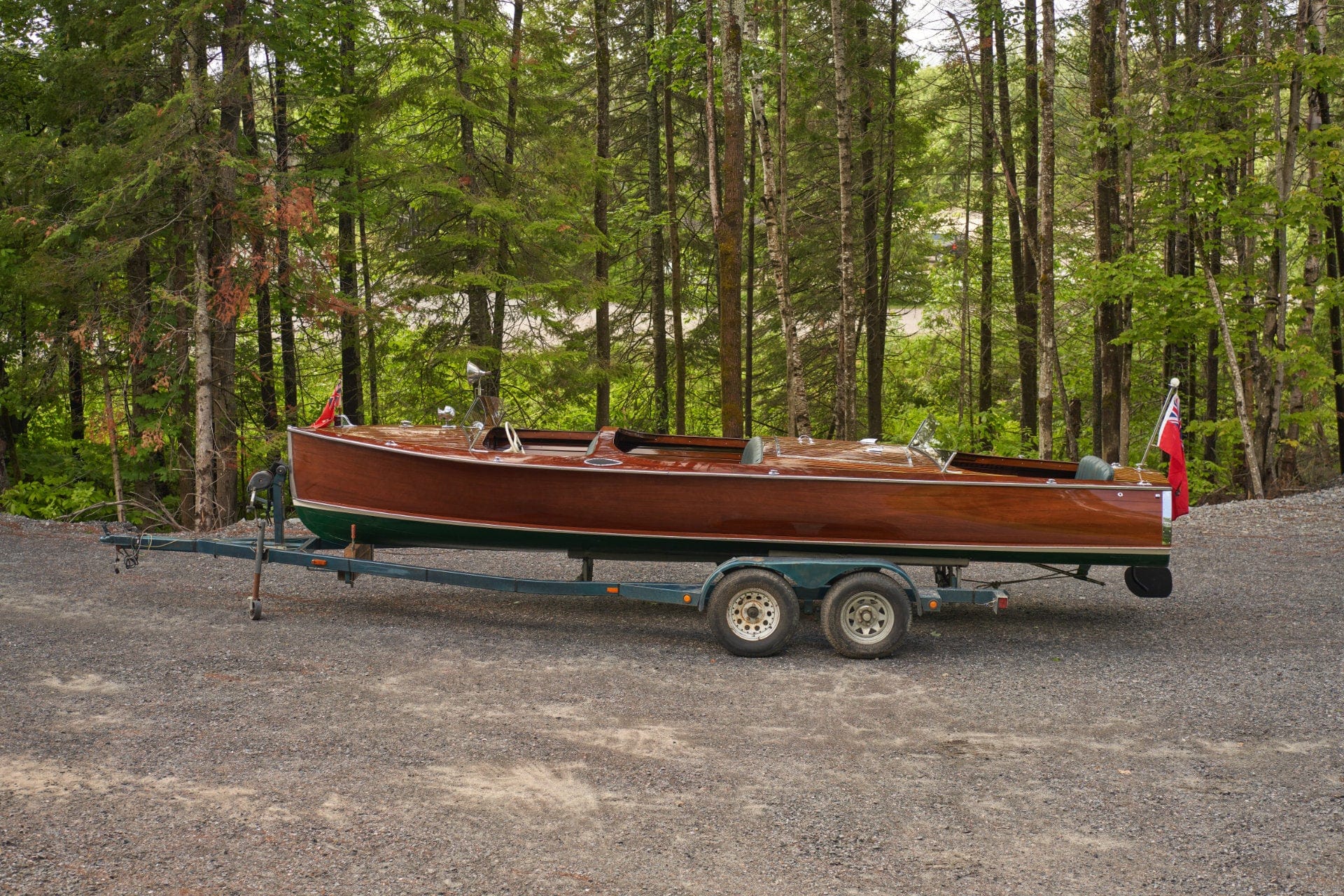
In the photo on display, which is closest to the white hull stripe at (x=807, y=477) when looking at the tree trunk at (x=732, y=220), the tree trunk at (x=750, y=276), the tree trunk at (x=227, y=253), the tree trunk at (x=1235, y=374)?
the tree trunk at (x=732, y=220)

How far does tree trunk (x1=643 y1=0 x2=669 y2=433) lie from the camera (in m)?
19.6

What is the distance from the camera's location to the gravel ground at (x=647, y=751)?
13.1ft

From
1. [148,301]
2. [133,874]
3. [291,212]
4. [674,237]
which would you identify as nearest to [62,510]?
[148,301]

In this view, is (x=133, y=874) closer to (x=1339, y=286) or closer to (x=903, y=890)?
(x=903, y=890)

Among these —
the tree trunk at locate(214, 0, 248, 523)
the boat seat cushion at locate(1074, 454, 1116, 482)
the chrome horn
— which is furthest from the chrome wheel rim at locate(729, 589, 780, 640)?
the tree trunk at locate(214, 0, 248, 523)

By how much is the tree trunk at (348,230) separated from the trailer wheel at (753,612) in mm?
8385

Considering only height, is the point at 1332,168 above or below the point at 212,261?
above

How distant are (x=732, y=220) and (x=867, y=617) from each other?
6.90 m

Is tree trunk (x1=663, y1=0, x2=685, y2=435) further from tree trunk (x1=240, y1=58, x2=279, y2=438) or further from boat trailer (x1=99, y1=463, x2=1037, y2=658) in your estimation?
boat trailer (x1=99, y1=463, x2=1037, y2=658)

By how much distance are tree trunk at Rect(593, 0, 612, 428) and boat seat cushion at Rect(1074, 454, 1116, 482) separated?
35.0 feet

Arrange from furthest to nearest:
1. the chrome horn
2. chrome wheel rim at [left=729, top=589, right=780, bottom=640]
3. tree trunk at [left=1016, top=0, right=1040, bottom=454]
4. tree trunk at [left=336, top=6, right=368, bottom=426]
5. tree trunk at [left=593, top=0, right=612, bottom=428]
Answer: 1. tree trunk at [left=1016, top=0, right=1040, bottom=454]
2. tree trunk at [left=593, top=0, right=612, bottom=428]
3. tree trunk at [left=336, top=6, right=368, bottom=426]
4. the chrome horn
5. chrome wheel rim at [left=729, top=589, right=780, bottom=640]

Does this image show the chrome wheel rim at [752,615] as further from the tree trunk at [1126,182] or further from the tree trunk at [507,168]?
the tree trunk at [1126,182]

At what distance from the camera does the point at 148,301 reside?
530 inches

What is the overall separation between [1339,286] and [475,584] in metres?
12.3
